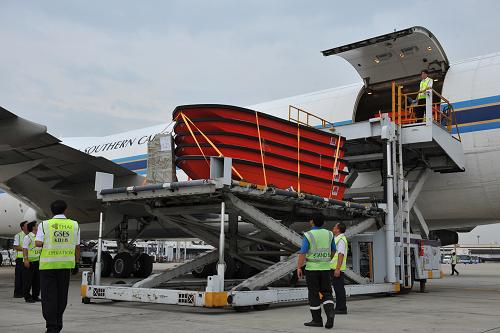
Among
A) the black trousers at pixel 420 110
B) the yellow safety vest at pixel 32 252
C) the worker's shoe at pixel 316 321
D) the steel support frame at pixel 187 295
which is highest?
the black trousers at pixel 420 110

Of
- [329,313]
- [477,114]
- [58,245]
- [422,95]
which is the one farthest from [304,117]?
[58,245]

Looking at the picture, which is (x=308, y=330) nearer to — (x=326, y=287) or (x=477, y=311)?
(x=326, y=287)

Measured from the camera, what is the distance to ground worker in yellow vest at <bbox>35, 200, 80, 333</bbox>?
18.2 feet

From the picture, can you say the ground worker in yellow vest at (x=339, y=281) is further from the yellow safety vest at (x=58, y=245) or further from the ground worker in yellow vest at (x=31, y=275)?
the ground worker in yellow vest at (x=31, y=275)

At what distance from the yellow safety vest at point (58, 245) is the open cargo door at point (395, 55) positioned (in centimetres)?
857

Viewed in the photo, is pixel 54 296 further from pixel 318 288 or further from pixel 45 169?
pixel 45 169

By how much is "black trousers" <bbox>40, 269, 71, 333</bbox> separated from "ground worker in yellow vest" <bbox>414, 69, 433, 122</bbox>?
857cm

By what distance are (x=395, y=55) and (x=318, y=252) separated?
7588mm

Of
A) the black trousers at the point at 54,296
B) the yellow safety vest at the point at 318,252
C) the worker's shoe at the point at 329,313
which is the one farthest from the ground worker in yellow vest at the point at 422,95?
the black trousers at the point at 54,296

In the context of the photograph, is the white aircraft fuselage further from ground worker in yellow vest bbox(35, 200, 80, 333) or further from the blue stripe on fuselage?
ground worker in yellow vest bbox(35, 200, 80, 333)

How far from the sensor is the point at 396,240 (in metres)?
11.0

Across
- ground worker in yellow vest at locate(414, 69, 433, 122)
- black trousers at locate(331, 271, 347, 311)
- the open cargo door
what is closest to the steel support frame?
black trousers at locate(331, 271, 347, 311)

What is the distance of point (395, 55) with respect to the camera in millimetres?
12914

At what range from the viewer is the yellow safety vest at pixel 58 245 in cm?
576
